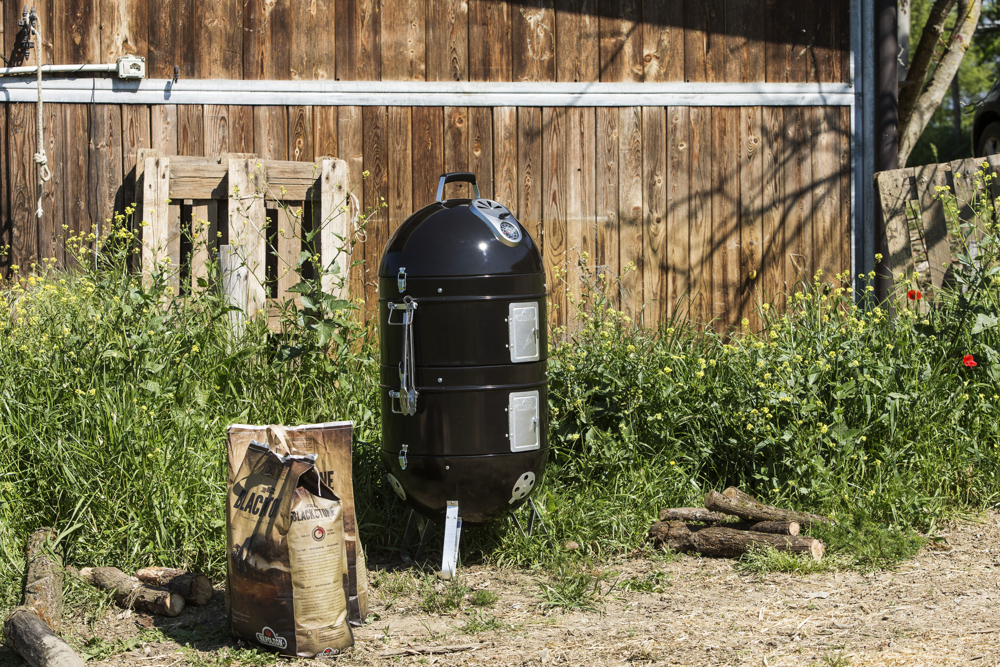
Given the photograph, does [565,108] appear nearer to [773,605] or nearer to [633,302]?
[633,302]

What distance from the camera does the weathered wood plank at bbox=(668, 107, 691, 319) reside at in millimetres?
6391

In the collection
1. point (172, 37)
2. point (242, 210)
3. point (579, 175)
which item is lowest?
point (242, 210)

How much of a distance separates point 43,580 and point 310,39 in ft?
12.8

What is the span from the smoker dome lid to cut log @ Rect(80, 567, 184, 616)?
1.59 meters

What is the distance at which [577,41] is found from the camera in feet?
20.6

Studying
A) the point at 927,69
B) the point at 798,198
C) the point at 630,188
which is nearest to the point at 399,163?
the point at 630,188

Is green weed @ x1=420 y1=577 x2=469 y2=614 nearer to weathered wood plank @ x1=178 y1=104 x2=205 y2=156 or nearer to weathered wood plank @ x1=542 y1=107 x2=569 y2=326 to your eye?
weathered wood plank @ x1=542 y1=107 x2=569 y2=326

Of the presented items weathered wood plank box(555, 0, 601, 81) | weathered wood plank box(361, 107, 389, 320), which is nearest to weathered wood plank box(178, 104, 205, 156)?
weathered wood plank box(361, 107, 389, 320)

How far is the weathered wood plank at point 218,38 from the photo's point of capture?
231 inches

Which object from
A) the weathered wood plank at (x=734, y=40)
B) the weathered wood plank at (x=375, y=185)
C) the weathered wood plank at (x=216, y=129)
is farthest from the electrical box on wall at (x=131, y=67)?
the weathered wood plank at (x=734, y=40)

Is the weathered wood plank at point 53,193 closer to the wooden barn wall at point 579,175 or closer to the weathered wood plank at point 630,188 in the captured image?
the wooden barn wall at point 579,175

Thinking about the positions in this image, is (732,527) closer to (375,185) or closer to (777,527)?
(777,527)

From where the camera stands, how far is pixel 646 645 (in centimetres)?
316

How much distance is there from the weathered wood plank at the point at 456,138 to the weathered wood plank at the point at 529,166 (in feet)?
1.21
